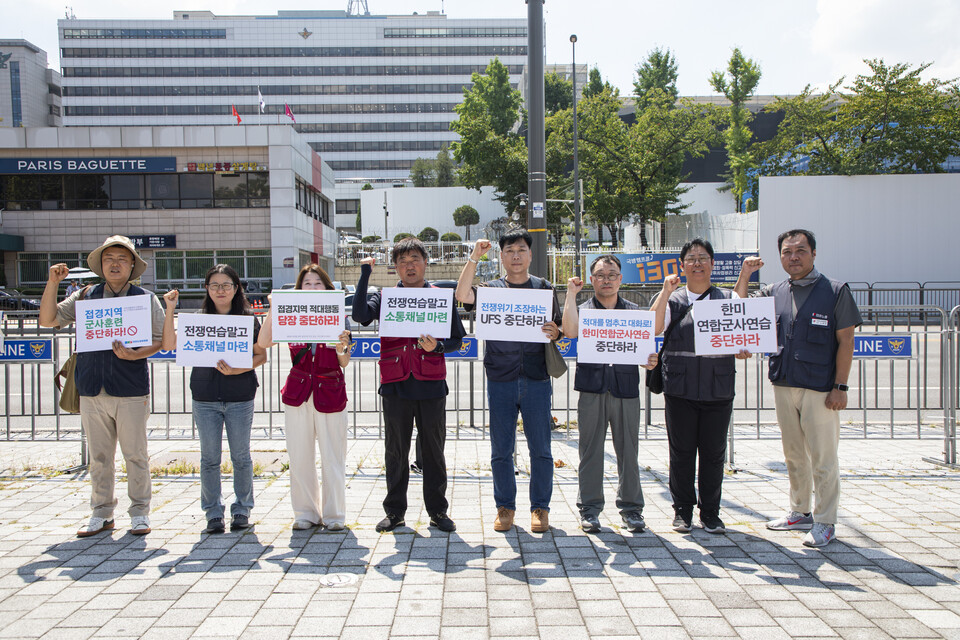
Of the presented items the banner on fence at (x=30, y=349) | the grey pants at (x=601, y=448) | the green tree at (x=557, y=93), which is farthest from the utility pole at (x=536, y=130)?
the green tree at (x=557, y=93)

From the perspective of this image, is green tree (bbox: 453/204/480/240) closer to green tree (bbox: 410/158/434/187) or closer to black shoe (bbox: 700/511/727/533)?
green tree (bbox: 410/158/434/187)

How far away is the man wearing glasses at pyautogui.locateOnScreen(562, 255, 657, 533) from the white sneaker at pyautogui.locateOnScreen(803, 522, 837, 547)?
3.92 feet

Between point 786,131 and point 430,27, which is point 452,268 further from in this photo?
point 430,27

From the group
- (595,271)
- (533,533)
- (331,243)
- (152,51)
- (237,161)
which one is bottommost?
(533,533)

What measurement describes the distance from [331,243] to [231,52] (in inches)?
1911

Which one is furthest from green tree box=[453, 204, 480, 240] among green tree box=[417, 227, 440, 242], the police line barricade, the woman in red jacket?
the woman in red jacket

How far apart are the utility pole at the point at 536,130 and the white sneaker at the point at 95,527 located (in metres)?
5.13

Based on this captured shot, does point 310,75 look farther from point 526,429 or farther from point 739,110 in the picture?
point 526,429

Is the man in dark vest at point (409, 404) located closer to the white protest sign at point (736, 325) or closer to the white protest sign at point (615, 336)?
the white protest sign at point (615, 336)

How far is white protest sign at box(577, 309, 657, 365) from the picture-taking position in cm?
516

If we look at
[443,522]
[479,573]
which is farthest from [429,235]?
[479,573]

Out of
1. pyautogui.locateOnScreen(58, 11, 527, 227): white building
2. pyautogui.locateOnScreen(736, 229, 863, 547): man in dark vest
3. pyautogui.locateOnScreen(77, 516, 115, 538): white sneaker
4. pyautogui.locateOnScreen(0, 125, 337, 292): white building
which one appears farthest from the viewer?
pyautogui.locateOnScreen(58, 11, 527, 227): white building

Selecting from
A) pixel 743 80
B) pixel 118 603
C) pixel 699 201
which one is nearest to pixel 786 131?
pixel 743 80

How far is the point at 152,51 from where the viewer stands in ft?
269
